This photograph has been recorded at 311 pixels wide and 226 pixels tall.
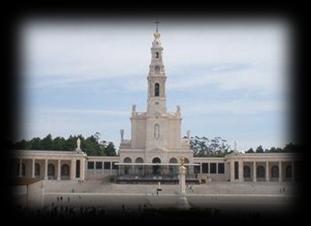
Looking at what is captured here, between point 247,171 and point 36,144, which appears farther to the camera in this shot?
point 36,144

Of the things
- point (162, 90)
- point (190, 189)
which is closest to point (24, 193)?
point (190, 189)

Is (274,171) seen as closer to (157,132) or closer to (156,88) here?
(157,132)

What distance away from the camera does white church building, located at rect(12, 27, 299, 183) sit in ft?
182

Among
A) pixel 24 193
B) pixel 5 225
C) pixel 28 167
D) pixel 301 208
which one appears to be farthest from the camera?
pixel 28 167

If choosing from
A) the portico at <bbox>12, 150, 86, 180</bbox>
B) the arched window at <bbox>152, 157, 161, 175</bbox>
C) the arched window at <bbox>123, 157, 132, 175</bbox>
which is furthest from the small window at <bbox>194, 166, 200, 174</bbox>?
the portico at <bbox>12, 150, 86, 180</bbox>

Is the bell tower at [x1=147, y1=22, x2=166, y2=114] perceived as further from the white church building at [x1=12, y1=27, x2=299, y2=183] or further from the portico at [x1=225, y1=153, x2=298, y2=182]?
the portico at [x1=225, y1=153, x2=298, y2=182]

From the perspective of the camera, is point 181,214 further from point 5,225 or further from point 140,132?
point 140,132

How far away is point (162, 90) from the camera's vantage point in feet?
192

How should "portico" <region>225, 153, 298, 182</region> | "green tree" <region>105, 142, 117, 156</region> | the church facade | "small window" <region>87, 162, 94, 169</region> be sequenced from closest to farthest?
1. "portico" <region>225, 153, 298, 182</region>
2. the church facade
3. "small window" <region>87, 162, 94, 169</region>
4. "green tree" <region>105, 142, 117, 156</region>

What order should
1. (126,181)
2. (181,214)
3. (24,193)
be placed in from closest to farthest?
(181,214)
(24,193)
(126,181)

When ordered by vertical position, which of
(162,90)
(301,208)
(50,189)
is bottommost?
(50,189)

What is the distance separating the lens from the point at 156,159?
2240 inches

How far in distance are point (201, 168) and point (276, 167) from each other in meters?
8.03

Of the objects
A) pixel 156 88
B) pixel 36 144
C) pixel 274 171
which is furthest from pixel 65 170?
pixel 274 171
